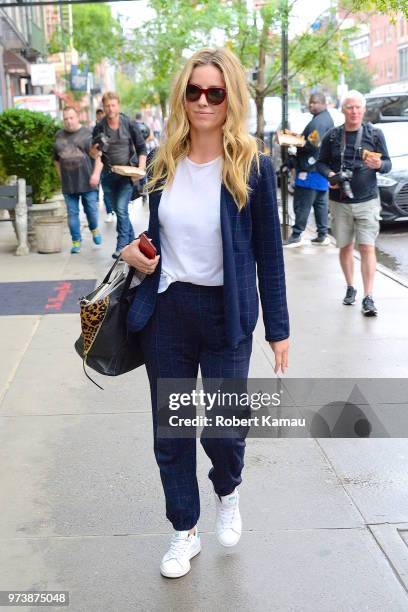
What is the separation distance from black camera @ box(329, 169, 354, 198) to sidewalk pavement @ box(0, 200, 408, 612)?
6.02 ft

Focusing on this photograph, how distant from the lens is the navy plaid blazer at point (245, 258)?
307 cm

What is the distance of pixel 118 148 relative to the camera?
33.2 ft

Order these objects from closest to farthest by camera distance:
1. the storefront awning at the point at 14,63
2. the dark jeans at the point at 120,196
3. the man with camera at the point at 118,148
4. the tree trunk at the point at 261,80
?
the man with camera at the point at 118,148
the dark jeans at the point at 120,196
the tree trunk at the point at 261,80
the storefront awning at the point at 14,63

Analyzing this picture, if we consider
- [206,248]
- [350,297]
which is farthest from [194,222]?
[350,297]

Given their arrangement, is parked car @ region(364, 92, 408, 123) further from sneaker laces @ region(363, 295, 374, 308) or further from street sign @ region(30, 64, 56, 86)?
street sign @ region(30, 64, 56, 86)

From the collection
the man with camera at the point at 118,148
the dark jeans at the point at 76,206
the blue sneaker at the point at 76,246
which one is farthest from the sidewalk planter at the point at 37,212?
the man with camera at the point at 118,148

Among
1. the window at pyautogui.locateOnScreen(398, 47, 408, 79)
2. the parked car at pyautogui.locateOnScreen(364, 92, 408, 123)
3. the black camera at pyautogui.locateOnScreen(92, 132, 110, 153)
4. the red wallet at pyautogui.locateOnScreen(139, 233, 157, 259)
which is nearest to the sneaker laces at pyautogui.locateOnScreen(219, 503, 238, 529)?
the red wallet at pyautogui.locateOnScreen(139, 233, 157, 259)

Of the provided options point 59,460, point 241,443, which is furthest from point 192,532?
point 59,460

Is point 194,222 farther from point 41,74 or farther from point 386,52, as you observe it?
point 386,52

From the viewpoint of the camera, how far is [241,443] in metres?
3.36

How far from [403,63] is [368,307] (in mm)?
88155

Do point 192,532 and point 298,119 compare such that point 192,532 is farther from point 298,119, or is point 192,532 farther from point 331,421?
point 298,119

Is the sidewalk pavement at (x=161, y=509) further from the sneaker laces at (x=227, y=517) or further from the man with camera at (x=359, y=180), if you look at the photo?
the man with camera at (x=359, y=180)

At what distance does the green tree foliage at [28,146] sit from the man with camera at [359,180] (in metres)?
5.81
